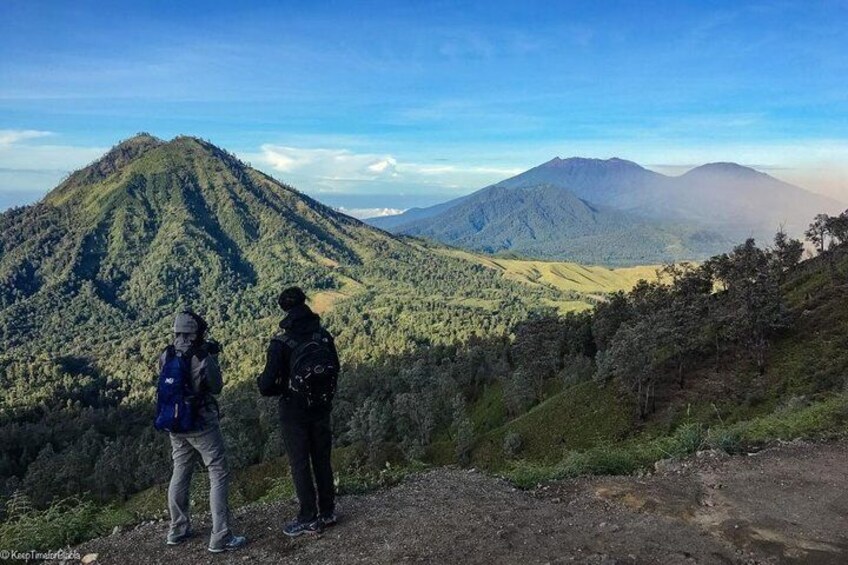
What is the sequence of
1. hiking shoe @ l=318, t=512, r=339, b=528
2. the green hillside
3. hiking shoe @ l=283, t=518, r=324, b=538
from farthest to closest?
1. the green hillside
2. hiking shoe @ l=318, t=512, r=339, b=528
3. hiking shoe @ l=283, t=518, r=324, b=538

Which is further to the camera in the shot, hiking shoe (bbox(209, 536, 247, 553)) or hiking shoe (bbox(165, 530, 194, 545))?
hiking shoe (bbox(165, 530, 194, 545))

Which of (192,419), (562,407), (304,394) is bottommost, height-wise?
(562,407)

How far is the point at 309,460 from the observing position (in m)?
8.38

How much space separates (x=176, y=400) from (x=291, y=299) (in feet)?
6.58

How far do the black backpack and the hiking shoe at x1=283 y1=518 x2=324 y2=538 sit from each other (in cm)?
168

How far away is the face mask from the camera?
7762mm

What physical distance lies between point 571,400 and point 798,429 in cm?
3762

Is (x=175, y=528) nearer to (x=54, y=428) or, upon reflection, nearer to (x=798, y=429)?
(x=798, y=429)

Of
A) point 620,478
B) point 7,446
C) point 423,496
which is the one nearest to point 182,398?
point 423,496

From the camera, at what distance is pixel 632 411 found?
1734 inches

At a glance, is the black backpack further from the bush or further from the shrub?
the shrub

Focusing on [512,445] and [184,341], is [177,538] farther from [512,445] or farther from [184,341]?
[512,445]

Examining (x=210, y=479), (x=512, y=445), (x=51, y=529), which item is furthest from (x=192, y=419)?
(x=512, y=445)

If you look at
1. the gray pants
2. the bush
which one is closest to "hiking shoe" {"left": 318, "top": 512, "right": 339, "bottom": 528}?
the gray pants
